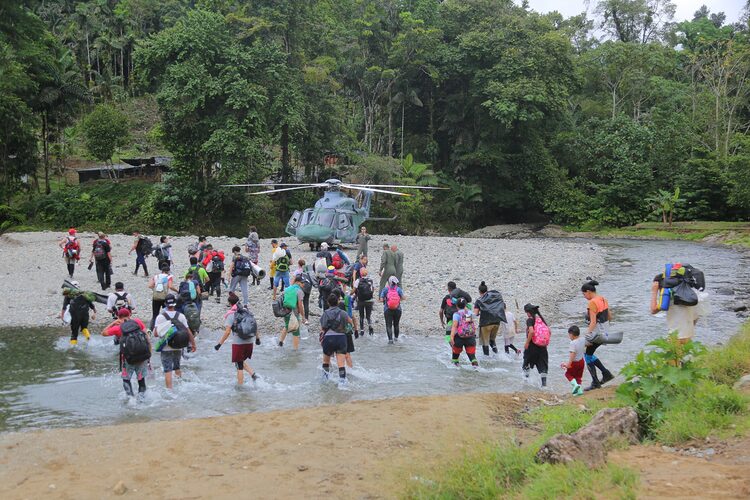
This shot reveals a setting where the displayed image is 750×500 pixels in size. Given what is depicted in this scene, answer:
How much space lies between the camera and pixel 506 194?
4728cm

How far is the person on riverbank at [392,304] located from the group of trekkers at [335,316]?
0.9 inches

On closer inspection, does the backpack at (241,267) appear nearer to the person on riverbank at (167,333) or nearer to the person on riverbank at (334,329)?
the person on riverbank at (167,333)

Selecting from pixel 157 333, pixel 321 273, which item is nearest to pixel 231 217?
pixel 321 273

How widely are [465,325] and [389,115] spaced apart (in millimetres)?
37306

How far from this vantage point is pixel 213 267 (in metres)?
16.9

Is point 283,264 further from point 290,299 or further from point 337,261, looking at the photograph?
point 290,299

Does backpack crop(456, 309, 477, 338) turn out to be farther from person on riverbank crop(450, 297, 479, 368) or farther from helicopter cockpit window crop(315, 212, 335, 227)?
helicopter cockpit window crop(315, 212, 335, 227)

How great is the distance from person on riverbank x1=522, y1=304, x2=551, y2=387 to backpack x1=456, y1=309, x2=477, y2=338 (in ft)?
3.50

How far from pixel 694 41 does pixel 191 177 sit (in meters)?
56.4

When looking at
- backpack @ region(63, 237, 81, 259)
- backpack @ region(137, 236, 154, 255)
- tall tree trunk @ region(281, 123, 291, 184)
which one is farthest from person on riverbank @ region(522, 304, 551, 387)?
tall tree trunk @ region(281, 123, 291, 184)

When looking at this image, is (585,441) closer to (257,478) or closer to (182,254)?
(257,478)

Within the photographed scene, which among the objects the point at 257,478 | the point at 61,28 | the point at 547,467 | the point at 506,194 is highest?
the point at 61,28

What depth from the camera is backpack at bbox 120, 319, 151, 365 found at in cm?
958

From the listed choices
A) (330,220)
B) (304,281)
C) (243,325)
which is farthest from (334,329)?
(330,220)
